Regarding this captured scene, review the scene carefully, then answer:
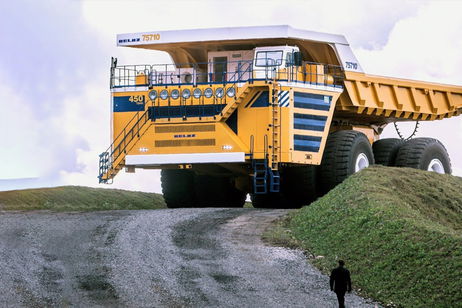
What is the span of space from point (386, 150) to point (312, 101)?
633cm

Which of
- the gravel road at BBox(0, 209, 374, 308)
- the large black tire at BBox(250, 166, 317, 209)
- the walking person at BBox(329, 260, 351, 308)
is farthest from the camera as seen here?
the large black tire at BBox(250, 166, 317, 209)

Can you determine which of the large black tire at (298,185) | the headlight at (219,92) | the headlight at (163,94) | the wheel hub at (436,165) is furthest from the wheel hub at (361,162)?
the headlight at (163,94)

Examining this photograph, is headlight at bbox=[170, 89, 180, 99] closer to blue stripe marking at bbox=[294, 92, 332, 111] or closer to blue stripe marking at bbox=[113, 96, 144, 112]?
blue stripe marking at bbox=[113, 96, 144, 112]

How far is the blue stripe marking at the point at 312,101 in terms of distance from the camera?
78.3ft

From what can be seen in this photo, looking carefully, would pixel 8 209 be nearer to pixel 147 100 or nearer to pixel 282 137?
pixel 147 100

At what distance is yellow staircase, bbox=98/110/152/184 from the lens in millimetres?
24438

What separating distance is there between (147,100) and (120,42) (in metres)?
2.44

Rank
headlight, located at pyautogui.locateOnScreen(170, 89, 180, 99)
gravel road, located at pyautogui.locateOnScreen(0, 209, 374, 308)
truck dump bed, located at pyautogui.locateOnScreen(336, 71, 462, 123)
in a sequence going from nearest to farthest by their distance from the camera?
gravel road, located at pyautogui.locateOnScreen(0, 209, 374, 308), headlight, located at pyautogui.locateOnScreen(170, 89, 180, 99), truck dump bed, located at pyautogui.locateOnScreen(336, 71, 462, 123)

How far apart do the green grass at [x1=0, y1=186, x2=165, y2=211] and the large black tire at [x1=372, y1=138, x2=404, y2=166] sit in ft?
26.1

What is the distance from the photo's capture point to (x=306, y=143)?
79.0 feet

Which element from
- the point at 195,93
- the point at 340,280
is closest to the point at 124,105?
the point at 195,93

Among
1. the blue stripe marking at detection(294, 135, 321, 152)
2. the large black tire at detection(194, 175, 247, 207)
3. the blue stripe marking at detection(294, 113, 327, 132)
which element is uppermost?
the blue stripe marking at detection(294, 113, 327, 132)

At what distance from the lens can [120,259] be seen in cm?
1705

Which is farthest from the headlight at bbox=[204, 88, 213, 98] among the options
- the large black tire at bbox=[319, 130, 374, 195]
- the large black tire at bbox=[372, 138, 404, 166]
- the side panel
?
the large black tire at bbox=[372, 138, 404, 166]
